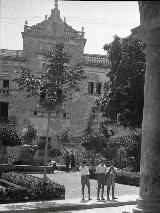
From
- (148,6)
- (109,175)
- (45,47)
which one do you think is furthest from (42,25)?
(148,6)

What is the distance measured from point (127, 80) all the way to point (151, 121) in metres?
15.9

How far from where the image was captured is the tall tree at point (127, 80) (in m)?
23.3

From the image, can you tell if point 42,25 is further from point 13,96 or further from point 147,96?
point 147,96

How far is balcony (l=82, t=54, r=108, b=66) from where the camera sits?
38841 millimetres

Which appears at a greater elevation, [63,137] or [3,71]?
[3,71]

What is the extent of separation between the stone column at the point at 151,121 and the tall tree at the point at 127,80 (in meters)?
15.2

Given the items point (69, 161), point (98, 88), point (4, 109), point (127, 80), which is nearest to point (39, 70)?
point (4, 109)

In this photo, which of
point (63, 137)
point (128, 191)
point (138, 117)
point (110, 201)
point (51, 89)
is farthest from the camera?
point (63, 137)

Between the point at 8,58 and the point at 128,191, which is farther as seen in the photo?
the point at 8,58

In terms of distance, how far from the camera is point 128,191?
17.6 metres

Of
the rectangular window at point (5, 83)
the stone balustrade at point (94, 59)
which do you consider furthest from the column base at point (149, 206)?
the stone balustrade at point (94, 59)

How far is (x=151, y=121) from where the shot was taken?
798 cm

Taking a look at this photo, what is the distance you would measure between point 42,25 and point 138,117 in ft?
56.7

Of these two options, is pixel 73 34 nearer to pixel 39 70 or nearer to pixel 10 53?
pixel 39 70
